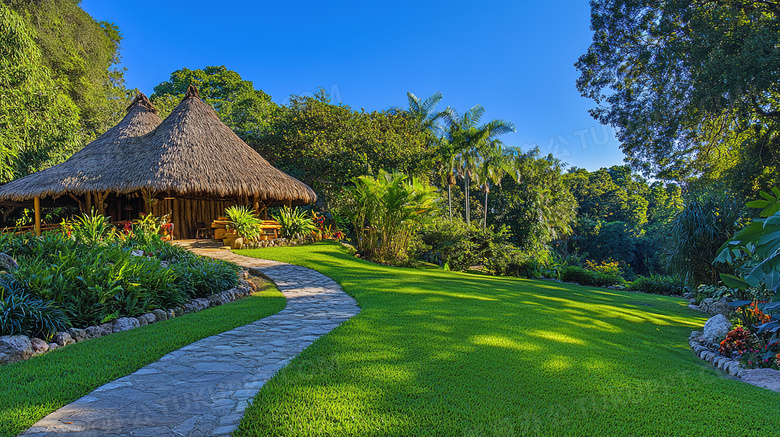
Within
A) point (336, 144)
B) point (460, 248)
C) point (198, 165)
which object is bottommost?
point (460, 248)

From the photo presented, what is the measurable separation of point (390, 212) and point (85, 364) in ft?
27.0

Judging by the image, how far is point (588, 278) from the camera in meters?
13.5

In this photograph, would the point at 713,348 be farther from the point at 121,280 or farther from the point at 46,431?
the point at 121,280

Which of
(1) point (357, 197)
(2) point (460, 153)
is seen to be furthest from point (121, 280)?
(2) point (460, 153)

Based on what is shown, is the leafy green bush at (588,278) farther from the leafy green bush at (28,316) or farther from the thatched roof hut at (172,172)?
the leafy green bush at (28,316)

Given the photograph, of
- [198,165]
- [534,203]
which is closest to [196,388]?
[198,165]

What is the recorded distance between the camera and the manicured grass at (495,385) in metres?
2.13

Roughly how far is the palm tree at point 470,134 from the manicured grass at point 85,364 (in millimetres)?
17716

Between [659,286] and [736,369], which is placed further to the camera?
[659,286]

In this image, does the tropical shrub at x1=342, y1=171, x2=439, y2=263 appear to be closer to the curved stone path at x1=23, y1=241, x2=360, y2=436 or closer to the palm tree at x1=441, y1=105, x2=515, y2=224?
the curved stone path at x1=23, y1=241, x2=360, y2=436

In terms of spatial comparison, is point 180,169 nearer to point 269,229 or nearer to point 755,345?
point 269,229

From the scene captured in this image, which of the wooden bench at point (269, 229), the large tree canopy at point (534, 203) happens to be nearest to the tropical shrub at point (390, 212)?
the wooden bench at point (269, 229)

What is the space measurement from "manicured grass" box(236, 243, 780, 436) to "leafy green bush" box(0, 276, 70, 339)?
279cm

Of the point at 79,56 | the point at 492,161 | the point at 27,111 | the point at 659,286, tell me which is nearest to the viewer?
the point at 659,286
